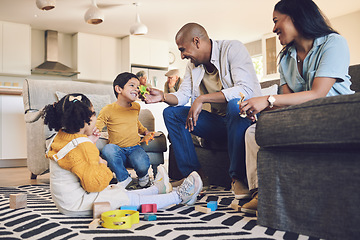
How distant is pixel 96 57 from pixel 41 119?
5.08m

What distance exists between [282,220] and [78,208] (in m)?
0.85

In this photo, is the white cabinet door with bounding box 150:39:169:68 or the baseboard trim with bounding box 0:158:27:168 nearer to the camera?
the baseboard trim with bounding box 0:158:27:168

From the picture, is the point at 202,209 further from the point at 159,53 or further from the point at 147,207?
the point at 159,53

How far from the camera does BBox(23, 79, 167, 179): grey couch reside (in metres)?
2.66

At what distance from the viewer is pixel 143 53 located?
7988mm

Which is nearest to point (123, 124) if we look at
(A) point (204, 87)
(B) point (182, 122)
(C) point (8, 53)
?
(B) point (182, 122)

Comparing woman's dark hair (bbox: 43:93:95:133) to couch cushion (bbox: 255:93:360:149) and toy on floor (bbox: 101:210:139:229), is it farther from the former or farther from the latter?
couch cushion (bbox: 255:93:360:149)

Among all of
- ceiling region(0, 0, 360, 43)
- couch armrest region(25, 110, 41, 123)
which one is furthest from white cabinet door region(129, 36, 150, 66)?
couch armrest region(25, 110, 41, 123)

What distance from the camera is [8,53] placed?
673cm

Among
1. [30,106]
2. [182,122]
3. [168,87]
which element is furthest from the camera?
[168,87]

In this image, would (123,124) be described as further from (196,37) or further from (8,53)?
(8,53)

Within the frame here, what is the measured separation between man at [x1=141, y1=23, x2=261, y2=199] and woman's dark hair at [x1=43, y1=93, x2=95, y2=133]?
0.58 m

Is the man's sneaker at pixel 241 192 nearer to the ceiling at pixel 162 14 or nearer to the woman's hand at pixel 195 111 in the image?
the woman's hand at pixel 195 111

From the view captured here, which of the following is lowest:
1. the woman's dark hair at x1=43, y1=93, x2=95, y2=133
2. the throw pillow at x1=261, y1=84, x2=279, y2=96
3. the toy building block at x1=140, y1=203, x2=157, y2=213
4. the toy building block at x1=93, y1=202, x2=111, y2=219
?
the toy building block at x1=140, y1=203, x2=157, y2=213
